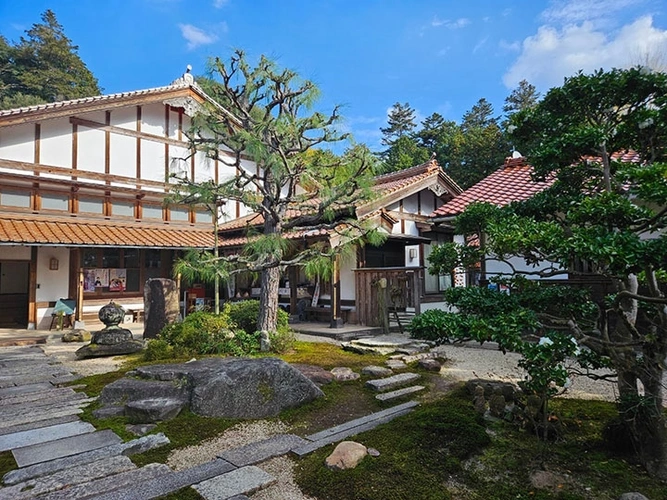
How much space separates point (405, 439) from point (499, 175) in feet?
29.4

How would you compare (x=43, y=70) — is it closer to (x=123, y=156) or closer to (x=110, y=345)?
(x=123, y=156)

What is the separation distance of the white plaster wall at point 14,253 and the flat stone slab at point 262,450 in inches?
435

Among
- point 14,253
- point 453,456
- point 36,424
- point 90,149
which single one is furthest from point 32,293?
point 453,456

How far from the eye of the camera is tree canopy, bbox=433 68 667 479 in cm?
254

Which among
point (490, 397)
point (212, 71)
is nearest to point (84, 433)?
point (490, 397)

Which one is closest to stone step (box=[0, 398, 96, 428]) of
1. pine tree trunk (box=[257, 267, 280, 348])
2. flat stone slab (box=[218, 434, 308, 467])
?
flat stone slab (box=[218, 434, 308, 467])

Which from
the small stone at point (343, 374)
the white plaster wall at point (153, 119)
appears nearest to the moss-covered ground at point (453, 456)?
the small stone at point (343, 374)

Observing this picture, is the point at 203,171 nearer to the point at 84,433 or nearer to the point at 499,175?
the point at 499,175

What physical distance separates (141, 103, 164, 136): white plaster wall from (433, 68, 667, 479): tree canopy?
12.1 metres

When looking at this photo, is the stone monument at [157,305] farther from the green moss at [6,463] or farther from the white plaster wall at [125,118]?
the white plaster wall at [125,118]

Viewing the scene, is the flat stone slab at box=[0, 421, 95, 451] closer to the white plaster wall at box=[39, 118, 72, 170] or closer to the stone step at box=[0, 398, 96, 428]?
the stone step at box=[0, 398, 96, 428]

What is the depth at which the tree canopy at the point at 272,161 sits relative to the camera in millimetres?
6668

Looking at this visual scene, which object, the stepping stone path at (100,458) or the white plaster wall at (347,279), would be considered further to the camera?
the white plaster wall at (347,279)

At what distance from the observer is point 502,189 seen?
9.25 metres
